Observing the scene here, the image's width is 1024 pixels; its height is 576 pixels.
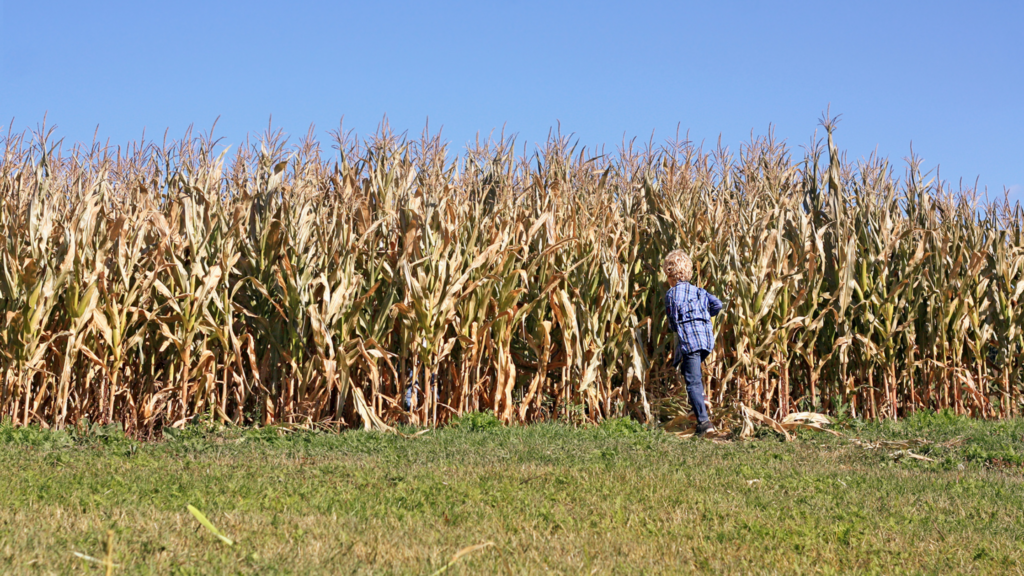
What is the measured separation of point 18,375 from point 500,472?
400 centimetres

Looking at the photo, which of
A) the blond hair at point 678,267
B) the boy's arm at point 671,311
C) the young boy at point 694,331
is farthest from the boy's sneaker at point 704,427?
the blond hair at point 678,267

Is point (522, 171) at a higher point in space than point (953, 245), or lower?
higher

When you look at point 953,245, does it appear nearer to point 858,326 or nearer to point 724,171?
point 858,326

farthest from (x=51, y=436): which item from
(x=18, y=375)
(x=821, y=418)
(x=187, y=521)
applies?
(x=821, y=418)

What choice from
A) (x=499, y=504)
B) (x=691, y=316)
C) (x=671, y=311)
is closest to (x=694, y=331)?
(x=691, y=316)

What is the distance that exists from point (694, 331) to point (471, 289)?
1893 millimetres

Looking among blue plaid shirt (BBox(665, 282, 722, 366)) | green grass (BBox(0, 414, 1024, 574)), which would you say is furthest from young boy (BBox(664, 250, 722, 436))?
green grass (BBox(0, 414, 1024, 574))

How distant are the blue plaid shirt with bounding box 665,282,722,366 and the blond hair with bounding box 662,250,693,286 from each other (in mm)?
107

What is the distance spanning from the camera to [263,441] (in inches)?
249

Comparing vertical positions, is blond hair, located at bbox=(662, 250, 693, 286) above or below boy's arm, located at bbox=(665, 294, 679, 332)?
above

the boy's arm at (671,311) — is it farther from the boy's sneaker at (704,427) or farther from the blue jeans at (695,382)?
the boy's sneaker at (704,427)

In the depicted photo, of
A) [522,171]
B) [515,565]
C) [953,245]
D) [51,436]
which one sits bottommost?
[515,565]

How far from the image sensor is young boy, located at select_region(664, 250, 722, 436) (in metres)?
7.11

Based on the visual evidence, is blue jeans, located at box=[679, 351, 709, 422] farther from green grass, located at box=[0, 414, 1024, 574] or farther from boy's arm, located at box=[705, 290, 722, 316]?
green grass, located at box=[0, 414, 1024, 574]
